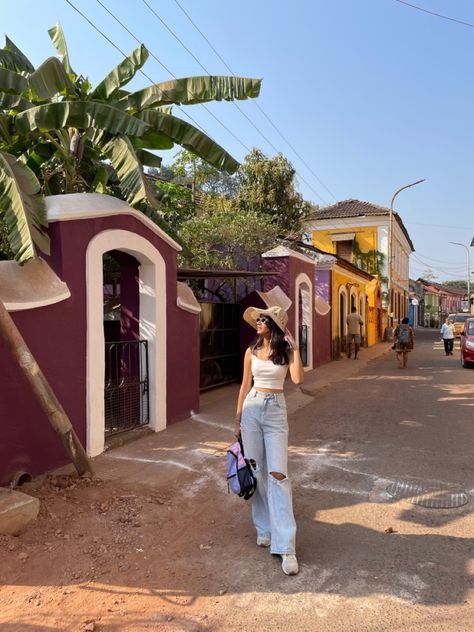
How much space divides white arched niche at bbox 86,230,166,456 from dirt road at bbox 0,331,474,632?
1.53 ft

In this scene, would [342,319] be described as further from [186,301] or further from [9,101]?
[9,101]

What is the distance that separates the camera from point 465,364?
54.2ft

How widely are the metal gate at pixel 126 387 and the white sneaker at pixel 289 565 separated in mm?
3671

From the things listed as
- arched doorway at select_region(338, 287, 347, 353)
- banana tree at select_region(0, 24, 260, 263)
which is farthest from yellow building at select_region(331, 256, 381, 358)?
banana tree at select_region(0, 24, 260, 263)

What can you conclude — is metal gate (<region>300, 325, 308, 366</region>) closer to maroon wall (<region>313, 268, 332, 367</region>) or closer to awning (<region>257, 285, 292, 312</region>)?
maroon wall (<region>313, 268, 332, 367</region>)

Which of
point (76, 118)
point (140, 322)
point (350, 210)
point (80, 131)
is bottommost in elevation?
point (140, 322)

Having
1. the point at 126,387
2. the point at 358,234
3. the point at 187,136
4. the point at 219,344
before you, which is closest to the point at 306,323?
the point at 219,344

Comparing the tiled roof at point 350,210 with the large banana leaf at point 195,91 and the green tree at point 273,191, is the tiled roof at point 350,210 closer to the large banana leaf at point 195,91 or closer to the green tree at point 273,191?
the green tree at point 273,191

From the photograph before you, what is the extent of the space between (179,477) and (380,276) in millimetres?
30350

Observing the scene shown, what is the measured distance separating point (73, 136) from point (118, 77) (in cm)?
114

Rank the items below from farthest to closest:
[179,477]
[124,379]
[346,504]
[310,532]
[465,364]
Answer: [465,364] < [124,379] < [179,477] < [346,504] < [310,532]

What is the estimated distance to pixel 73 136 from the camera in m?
7.09

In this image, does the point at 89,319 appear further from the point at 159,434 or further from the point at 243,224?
the point at 243,224

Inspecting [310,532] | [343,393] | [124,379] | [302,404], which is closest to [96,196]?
[124,379]
